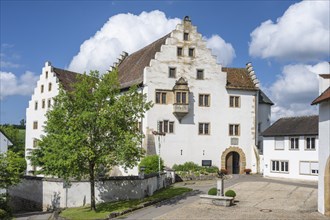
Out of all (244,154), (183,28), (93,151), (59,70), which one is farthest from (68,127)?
(59,70)

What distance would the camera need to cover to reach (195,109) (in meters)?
48.6

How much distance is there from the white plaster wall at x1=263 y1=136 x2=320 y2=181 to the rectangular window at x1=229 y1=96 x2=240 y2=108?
5.60 meters

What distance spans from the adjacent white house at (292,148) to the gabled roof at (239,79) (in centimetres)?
584

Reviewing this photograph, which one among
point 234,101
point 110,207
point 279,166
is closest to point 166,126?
point 234,101

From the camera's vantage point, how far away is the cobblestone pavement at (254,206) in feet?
88.5

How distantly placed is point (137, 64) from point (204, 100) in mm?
10515

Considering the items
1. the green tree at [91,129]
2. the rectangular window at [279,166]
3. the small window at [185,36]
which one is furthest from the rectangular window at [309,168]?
the green tree at [91,129]

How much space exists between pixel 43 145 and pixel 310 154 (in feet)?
86.4

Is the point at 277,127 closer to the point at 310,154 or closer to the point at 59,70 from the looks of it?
the point at 310,154

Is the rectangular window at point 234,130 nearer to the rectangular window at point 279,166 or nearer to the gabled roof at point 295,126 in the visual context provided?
the gabled roof at point 295,126

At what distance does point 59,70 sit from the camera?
62.7 meters

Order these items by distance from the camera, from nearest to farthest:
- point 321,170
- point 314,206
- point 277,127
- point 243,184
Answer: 1. point 321,170
2. point 314,206
3. point 243,184
4. point 277,127

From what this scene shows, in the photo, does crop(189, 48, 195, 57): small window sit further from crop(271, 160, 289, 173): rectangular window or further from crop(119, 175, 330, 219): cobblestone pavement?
crop(119, 175, 330, 219): cobblestone pavement

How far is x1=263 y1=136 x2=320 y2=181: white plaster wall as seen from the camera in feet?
139
